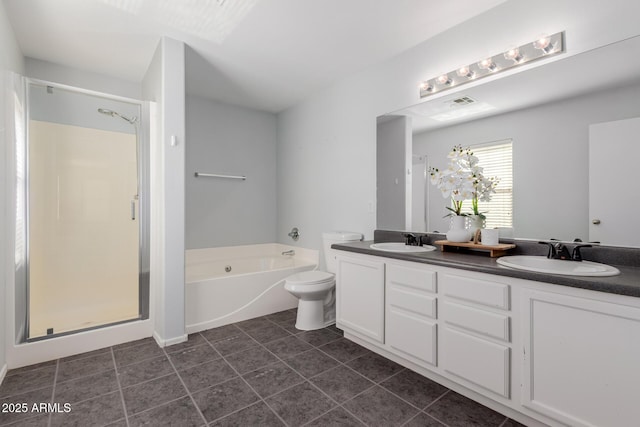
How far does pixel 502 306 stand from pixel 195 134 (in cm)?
351

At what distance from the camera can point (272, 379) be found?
1.91 m

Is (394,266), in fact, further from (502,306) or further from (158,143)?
(158,143)

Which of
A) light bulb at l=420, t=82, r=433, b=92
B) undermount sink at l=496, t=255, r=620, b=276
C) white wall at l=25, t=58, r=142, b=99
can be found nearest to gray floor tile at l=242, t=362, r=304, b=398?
undermount sink at l=496, t=255, r=620, b=276

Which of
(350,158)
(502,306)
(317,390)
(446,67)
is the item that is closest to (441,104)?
(446,67)

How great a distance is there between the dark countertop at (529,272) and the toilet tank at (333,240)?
2.45ft

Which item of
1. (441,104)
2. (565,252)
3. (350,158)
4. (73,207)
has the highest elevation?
(441,104)

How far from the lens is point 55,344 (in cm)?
219

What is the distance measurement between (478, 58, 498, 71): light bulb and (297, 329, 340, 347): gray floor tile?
2322 mm

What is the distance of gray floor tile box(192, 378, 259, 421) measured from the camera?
5.26 feet

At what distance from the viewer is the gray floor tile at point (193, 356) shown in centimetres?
212

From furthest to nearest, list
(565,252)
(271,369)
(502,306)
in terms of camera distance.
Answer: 1. (271,369)
2. (565,252)
3. (502,306)

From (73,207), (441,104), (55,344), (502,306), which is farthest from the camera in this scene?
(73,207)

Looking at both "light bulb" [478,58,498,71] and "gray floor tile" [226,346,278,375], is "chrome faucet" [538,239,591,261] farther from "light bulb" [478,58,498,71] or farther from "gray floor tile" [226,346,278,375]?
"gray floor tile" [226,346,278,375]

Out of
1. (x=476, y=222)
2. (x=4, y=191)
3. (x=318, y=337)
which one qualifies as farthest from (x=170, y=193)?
(x=476, y=222)
